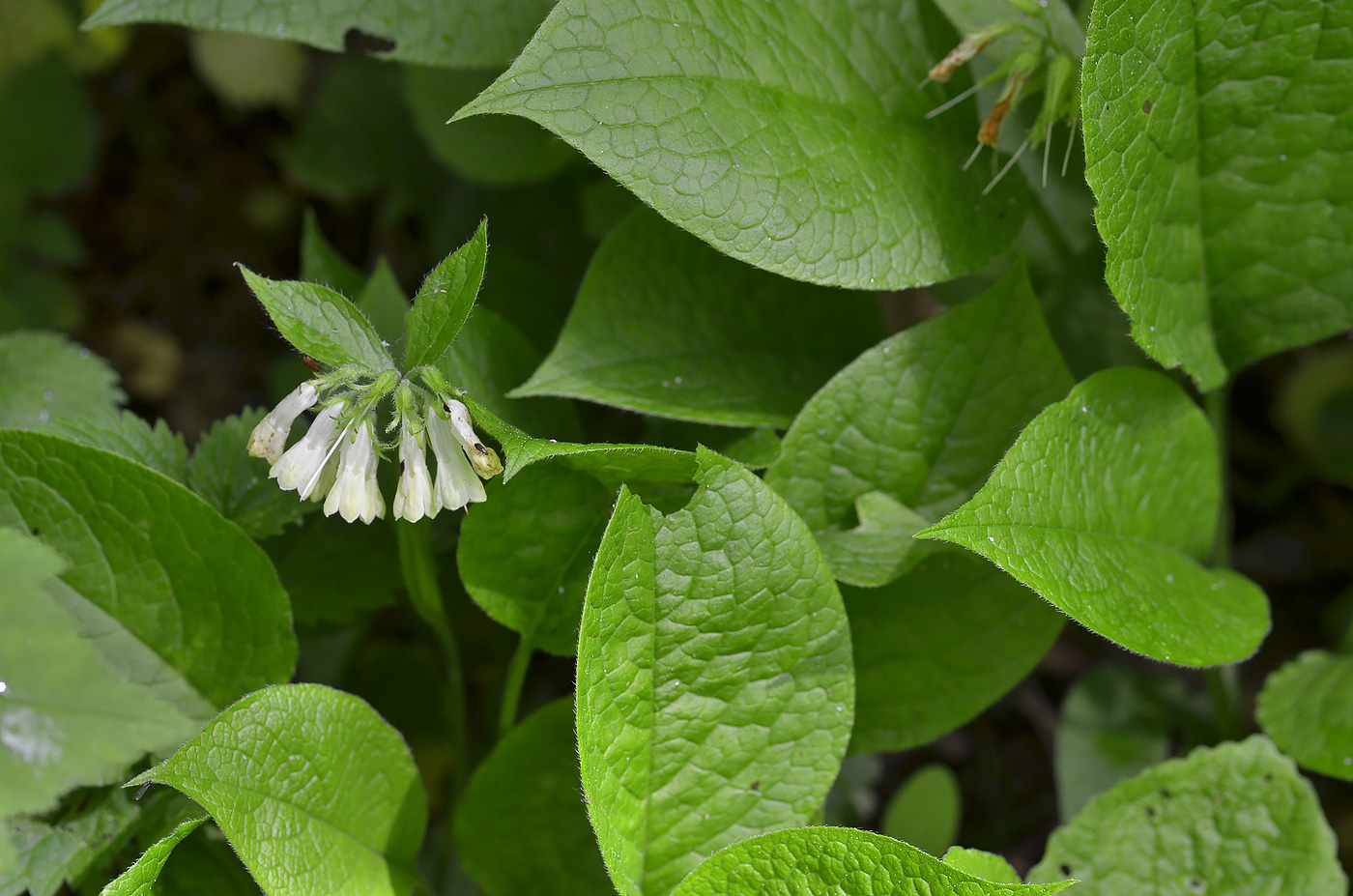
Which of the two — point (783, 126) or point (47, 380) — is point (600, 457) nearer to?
point (783, 126)

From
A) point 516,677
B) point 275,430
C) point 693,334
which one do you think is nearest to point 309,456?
point 275,430

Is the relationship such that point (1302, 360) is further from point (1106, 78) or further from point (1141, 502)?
point (1106, 78)

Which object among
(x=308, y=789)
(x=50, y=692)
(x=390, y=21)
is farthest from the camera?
(x=390, y=21)

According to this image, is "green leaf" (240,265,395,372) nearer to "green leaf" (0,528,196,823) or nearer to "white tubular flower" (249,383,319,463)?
"white tubular flower" (249,383,319,463)

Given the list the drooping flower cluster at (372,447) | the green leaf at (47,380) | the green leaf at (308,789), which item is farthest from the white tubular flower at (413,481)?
the green leaf at (47,380)

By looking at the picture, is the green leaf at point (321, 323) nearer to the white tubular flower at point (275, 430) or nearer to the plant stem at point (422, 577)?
the white tubular flower at point (275, 430)

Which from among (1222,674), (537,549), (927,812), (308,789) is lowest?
(927,812)
